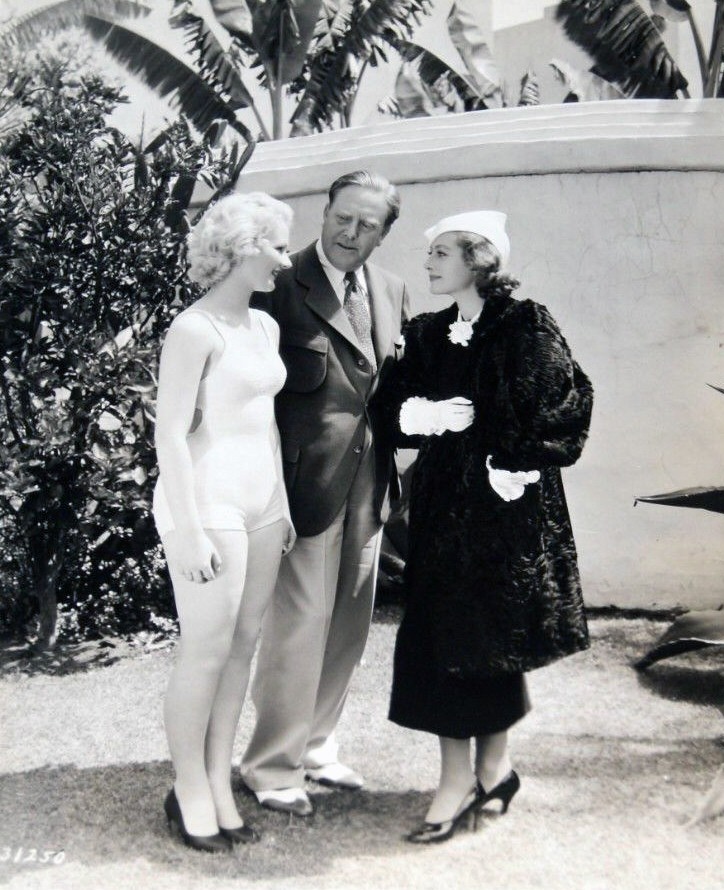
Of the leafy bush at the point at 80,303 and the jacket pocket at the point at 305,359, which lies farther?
the leafy bush at the point at 80,303

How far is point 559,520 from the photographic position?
3072 millimetres

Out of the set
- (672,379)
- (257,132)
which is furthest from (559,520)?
(257,132)

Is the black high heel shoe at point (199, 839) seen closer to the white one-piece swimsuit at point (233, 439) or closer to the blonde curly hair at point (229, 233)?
the white one-piece swimsuit at point (233, 439)

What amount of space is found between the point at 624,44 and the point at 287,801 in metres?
9.69

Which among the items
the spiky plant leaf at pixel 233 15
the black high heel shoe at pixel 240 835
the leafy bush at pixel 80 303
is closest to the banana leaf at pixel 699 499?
the black high heel shoe at pixel 240 835

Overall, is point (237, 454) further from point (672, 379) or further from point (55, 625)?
point (672, 379)

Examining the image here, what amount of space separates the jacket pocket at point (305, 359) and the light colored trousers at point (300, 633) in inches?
12.5

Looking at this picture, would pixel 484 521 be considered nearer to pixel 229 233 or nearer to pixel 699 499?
pixel 229 233

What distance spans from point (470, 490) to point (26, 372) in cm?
267

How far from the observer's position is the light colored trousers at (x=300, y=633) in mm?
3266

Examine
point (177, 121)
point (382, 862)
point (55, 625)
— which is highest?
point (177, 121)

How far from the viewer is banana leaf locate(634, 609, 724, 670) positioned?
14.0 feet

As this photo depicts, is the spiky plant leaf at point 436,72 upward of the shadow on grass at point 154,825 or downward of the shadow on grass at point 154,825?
upward

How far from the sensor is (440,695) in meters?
3.01
